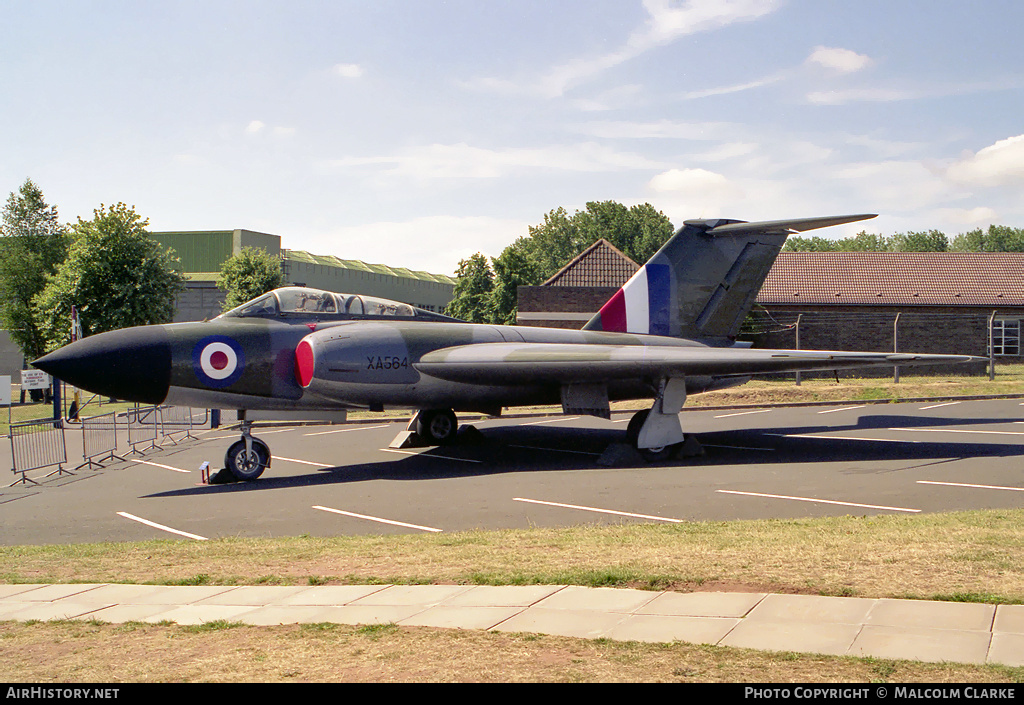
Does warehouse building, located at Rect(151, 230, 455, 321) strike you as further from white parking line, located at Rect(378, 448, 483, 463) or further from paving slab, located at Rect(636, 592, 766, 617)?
paving slab, located at Rect(636, 592, 766, 617)

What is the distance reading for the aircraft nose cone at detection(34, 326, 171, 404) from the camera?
1410 centimetres

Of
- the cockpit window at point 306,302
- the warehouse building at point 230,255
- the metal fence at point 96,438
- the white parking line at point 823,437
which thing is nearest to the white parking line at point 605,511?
the cockpit window at point 306,302

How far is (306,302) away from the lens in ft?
55.4

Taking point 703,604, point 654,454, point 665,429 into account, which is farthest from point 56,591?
point 665,429

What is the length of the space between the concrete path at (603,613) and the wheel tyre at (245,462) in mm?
7173

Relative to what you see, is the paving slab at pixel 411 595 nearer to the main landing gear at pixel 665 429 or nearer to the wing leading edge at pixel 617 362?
the wing leading edge at pixel 617 362

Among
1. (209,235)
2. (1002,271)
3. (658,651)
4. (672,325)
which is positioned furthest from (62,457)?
(209,235)

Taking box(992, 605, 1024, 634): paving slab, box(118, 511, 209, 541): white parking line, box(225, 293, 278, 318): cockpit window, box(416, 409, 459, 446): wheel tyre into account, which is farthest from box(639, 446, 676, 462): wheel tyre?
box(992, 605, 1024, 634): paving slab

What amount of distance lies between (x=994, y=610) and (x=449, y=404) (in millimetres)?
12601

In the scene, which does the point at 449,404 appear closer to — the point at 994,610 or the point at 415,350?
the point at 415,350

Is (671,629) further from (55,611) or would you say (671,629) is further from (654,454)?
(654,454)

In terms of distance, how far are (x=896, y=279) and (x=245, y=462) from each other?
3699 centimetres

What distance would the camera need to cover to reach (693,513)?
11.3 m

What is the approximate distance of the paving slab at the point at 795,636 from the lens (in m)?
5.43
